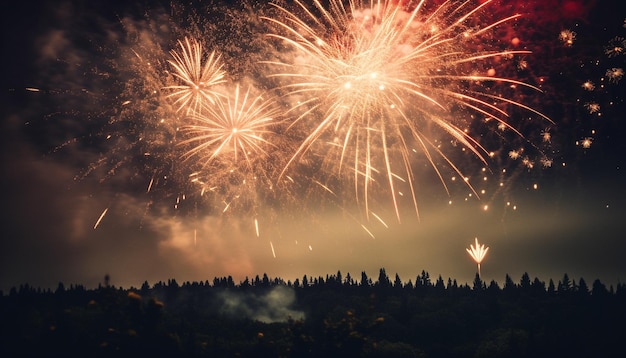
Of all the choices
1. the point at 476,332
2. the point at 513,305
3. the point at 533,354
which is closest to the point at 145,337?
the point at 533,354

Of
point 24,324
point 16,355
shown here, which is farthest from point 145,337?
point 24,324

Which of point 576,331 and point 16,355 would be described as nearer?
point 16,355

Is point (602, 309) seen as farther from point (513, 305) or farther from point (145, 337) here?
point (145, 337)

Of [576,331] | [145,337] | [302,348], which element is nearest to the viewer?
[145,337]

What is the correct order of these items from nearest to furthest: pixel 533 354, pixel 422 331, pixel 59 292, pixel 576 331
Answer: pixel 533 354
pixel 576 331
pixel 59 292
pixel 422 331

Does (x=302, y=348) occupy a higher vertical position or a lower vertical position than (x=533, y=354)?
higher

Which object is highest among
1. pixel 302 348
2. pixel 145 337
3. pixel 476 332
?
pixel 145 337

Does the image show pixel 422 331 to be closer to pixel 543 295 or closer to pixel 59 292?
pixel 543 295
